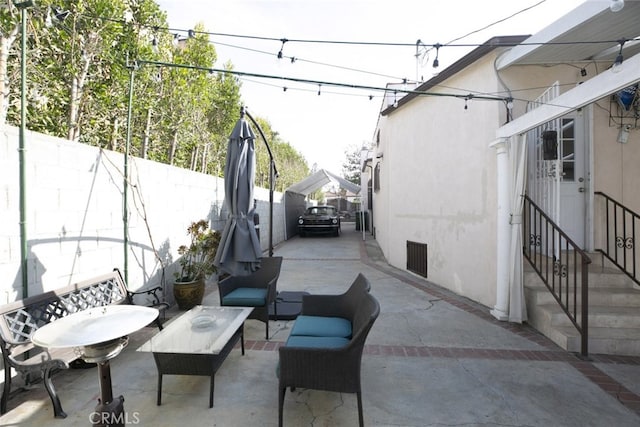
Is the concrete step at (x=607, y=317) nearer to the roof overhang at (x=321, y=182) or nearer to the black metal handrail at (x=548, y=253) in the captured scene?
the black metal handrail at (x=548, y=253)

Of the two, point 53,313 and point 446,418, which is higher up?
point 53,313

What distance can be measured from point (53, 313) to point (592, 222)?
6.68 m

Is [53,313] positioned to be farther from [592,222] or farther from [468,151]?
[592,222]

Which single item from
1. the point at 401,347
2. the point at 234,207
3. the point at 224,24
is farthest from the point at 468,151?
the point at 224,24

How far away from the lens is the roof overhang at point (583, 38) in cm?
324

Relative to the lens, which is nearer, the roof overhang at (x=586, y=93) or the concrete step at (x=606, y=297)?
the roof overhang at (x=586, y=93)

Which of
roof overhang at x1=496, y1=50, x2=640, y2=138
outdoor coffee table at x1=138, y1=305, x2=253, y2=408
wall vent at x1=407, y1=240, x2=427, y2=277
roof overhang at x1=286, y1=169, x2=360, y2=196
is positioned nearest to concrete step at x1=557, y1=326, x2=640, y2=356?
roof overhang at x1=496, y1=50, x2=640, y2=138

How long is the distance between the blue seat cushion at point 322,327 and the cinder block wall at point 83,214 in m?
2.39

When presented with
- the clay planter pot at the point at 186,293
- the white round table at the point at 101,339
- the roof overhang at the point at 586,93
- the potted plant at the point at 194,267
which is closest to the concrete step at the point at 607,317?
the roof overhang at the point at 586,93

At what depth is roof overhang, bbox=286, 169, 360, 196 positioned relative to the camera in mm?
14156

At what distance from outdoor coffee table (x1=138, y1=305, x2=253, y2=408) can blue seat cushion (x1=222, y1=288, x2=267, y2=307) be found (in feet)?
1.75

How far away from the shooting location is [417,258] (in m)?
7.05

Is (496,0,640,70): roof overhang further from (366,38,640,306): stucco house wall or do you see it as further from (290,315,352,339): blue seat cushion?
(290,315,352,339): blue seat cushion

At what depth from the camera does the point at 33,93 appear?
16.0ft
